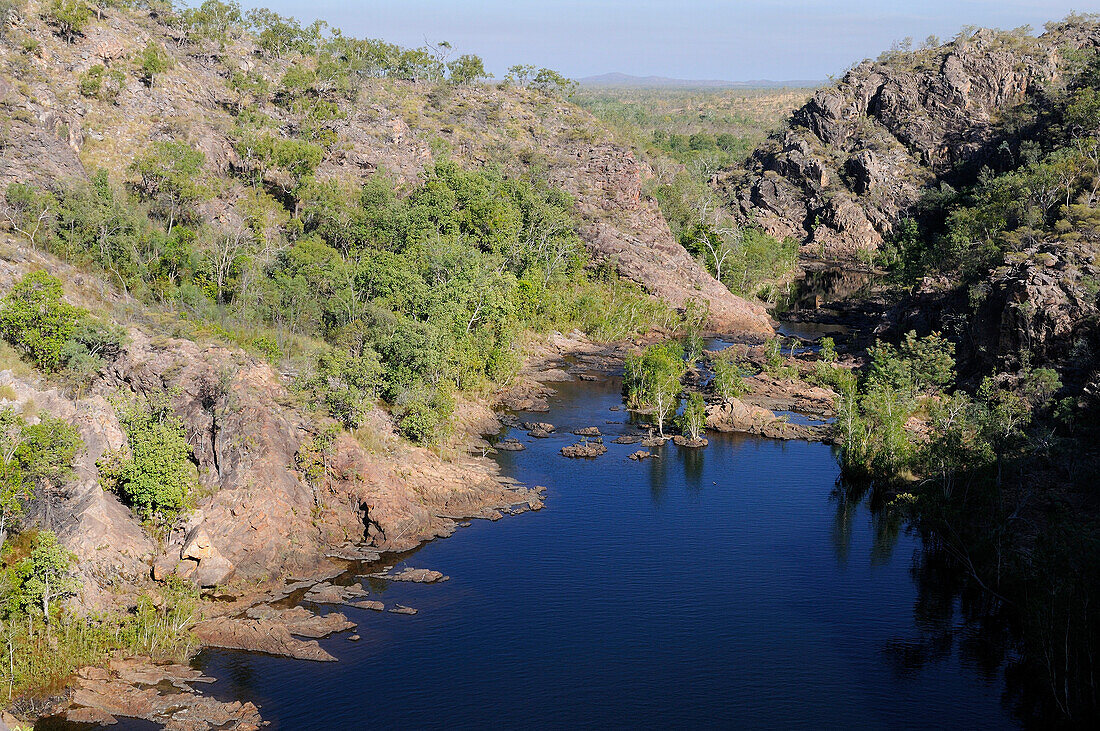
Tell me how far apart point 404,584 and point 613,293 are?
72230 millimetres

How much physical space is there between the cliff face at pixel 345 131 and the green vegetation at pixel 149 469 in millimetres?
40021

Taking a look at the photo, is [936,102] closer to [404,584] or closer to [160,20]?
[160,20]

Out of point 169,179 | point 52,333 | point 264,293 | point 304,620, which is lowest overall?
point 304,620

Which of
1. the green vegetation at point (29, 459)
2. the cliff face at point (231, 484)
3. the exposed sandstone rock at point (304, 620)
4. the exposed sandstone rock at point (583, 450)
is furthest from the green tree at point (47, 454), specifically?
the exposed sandstone rock at point (583, 450)

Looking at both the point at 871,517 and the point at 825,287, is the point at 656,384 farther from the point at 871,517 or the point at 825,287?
the point at 825,287

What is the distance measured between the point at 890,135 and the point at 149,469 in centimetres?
16858

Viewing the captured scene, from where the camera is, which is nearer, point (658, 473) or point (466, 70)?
point (658, 473)

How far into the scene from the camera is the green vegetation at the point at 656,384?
77.6m

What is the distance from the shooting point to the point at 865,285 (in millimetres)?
147750

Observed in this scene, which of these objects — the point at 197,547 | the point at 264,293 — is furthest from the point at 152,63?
the point at 197,547

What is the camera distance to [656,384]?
80.1m

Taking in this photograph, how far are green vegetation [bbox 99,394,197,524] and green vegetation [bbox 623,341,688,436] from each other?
1572 inches

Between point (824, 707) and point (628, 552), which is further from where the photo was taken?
point (628, 552)

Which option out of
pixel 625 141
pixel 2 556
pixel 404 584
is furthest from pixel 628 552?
pixel 625 141
